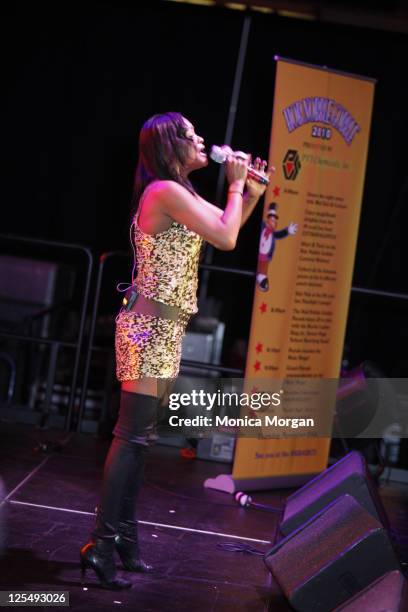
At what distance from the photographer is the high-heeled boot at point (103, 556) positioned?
2.93m

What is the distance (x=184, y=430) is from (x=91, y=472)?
2.52 feet

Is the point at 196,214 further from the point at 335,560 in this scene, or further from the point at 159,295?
the point at 335,560

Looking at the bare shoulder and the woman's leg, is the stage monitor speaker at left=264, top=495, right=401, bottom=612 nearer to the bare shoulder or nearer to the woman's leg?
the woman's leg

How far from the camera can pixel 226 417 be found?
494cm

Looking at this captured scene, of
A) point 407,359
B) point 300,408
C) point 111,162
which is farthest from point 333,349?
point 111,162

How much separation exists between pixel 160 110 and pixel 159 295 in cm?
353

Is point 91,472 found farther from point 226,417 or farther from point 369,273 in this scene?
point 369,273

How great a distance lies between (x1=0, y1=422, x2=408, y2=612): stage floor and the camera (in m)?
2.98

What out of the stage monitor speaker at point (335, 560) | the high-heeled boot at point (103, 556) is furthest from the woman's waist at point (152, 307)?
the stage monitor speaker at point (335, 560)

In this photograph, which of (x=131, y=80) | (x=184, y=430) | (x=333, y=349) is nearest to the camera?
(x=333, y=349)

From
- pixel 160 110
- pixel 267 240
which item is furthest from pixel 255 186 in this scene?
pixel 160 110

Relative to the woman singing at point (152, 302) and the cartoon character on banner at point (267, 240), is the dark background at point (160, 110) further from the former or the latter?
the woman singing at point (152, 302)

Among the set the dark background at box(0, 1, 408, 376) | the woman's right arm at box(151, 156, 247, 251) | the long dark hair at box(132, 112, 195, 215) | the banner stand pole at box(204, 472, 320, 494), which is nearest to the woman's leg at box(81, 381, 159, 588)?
the woman's right arm at box(151, 156, 247, 251)

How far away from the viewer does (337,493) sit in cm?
339
